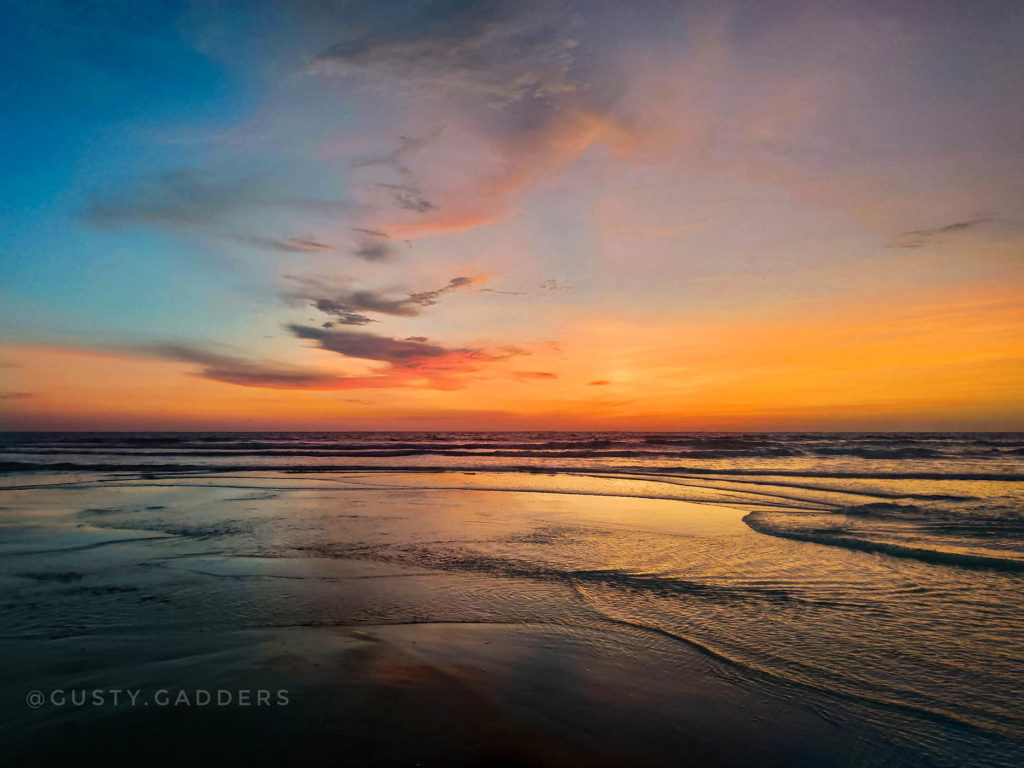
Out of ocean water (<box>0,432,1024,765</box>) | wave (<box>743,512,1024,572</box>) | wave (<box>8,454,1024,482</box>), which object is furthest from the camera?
wave (<box>8,454,1024,482</box>)

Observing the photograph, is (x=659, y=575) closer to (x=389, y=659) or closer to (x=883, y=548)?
(x=389, y=659)

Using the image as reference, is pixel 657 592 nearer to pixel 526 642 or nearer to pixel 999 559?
pixel 526 642

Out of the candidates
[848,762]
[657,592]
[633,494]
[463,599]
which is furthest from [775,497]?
[848,762]

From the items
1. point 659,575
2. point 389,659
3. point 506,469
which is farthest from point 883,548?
point 506,469

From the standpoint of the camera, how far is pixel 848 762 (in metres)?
3.82

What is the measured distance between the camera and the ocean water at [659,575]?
507cm

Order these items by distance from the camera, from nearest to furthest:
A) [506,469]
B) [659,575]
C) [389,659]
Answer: [389,659] → [659,575] → [506,469]

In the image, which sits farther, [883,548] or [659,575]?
[883,548]

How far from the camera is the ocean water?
16.6 feet

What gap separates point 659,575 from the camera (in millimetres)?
8430

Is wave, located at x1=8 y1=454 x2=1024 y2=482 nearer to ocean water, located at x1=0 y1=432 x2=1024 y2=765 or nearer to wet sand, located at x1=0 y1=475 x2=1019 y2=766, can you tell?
ocean water, located at x1=0 y1=432 x2=1024 y2=765

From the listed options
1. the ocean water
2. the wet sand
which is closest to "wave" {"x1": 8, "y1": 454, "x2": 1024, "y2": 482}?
the ocean water

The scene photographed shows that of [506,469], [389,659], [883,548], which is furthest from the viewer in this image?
[506,469]

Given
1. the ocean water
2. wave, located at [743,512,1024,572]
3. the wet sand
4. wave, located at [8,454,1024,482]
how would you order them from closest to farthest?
the wet sand, the ocean water, wave, located at [743,512,1024,572], wave, located at [8,454,1024,482]
